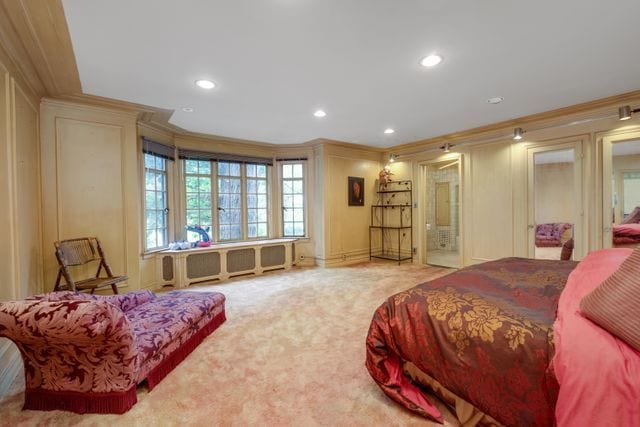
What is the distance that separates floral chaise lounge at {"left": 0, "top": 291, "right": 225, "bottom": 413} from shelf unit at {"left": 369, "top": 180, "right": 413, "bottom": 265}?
4369mm

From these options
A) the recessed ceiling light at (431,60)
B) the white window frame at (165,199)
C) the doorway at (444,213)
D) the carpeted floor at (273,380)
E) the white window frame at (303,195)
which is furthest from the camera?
the doorway at (444,213)

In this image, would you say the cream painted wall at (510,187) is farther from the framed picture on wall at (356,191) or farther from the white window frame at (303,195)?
the white window frame at (303,195)

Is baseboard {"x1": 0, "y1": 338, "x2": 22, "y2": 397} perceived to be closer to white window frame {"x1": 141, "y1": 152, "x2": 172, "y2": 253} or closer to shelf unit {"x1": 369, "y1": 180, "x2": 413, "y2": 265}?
white window frame {"x1": 141, "y1": 152, "x2": 172, "y2": 253}

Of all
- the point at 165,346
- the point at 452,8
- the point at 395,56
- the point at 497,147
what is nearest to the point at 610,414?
the point at 452,8

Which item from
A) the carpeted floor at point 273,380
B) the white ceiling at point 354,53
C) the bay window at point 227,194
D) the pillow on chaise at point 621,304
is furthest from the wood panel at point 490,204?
the bay window at point 227,194

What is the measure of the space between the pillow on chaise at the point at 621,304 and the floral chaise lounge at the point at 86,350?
218 centimetres

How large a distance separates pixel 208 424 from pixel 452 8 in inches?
109

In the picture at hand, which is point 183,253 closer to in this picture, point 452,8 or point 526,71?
point 452,8

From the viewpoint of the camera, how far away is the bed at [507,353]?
0.99 metres

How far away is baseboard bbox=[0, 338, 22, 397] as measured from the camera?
1.81 meters

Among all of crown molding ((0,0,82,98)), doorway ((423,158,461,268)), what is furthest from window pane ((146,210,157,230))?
doorway ((423,158,461,268))

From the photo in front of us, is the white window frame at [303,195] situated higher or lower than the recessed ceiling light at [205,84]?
lower

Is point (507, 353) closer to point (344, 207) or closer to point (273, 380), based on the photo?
point (273, 380)

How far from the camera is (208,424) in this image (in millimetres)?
1489
